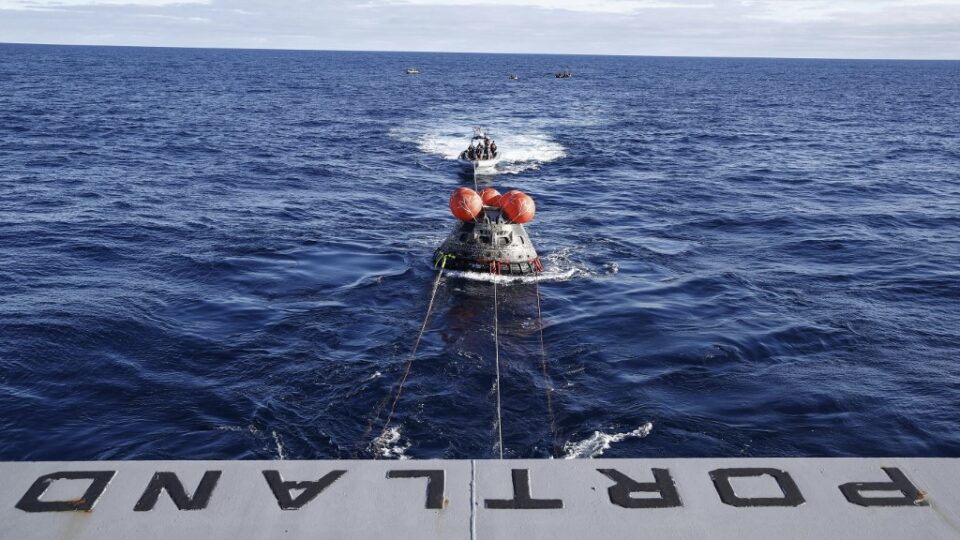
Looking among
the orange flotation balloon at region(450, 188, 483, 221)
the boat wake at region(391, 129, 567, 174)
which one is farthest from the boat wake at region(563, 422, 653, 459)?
the boat wake at region(391, 129, 567, 174)

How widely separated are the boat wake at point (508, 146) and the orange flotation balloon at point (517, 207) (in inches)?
1215

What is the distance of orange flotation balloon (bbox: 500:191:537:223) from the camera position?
34094mm

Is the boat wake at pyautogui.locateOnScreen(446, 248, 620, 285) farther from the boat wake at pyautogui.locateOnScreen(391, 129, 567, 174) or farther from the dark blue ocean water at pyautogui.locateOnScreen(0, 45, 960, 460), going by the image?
the boat wake at pyautogui.locateOnScreen(391, 129, 567, 174)

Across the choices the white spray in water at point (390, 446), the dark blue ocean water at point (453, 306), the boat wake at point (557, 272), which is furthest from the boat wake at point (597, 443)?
the boat wake at point (557, 272)

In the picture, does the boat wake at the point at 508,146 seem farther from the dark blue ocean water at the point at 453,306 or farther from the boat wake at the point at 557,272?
the boat wake at the point at 557,272

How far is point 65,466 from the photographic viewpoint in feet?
37.9

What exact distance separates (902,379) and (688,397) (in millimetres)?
7995

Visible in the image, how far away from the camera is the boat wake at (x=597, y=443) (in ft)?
68.2

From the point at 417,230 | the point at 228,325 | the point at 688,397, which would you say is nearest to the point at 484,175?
the point at 417,230

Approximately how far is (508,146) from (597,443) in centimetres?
6075

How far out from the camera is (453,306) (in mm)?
31594

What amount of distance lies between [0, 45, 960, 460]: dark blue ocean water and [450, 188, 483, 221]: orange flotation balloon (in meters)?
3.24

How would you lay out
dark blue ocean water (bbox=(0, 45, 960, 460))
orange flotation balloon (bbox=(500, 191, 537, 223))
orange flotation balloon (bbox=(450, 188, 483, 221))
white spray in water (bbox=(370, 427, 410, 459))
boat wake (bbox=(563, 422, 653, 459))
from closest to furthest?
1. white spray in water (bbox=(370, 427, 410, 459))
2. boat wake (bbox=(563, 422, 653, 459))
3. dark blue ocean water (bbox=(0, 45, 960, 460))
4. orange flotation balloon (bbox=(450, 188, 483, 221))
5. orange flotation balloon (bbox=(500, 191, 537, 223))

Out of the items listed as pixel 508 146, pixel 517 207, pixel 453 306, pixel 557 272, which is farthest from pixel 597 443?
pixel 508 146
